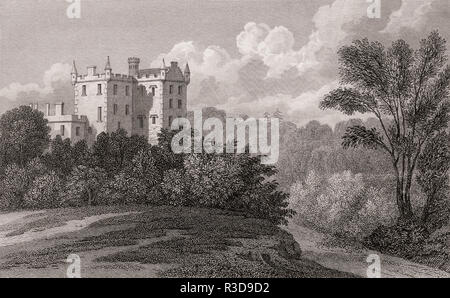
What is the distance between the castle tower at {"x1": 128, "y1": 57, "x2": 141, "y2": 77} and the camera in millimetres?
19453

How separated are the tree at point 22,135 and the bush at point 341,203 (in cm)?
1061

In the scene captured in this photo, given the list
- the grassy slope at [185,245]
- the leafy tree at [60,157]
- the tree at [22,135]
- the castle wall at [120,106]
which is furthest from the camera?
the tree at [22,135]

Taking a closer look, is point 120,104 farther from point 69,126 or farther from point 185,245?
point 185,245

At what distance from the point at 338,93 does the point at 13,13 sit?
444 inches

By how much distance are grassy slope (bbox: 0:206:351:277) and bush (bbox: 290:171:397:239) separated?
584 cm

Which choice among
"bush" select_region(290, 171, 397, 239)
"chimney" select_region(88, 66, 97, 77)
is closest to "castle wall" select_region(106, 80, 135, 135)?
"chimney" select_region(88, 66, 97, 77)

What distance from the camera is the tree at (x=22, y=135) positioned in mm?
20891

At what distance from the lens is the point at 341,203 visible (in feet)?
83.5

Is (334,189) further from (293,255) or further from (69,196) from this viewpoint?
(69,196)

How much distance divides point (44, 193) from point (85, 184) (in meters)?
1.55

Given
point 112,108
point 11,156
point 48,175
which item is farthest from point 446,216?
point 11,156

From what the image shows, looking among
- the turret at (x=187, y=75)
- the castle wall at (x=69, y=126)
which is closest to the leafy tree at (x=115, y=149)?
the castle wall at (x=69, y=126)

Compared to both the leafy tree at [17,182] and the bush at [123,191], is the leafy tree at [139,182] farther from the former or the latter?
the leafy tree at [17,182]
